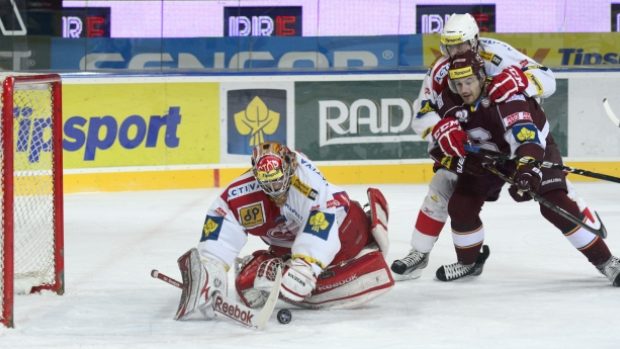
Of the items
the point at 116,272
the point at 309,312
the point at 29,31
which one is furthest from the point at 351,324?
the point at 29,31

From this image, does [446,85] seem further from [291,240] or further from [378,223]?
[291,240]

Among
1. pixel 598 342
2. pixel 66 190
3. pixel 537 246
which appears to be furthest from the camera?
pixel 66 190

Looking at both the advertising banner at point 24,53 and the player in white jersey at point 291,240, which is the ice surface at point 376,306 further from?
the advertising banner at point 24,53

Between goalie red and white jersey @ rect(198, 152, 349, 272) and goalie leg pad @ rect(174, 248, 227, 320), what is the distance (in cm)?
7

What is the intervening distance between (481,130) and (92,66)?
12.6 feet

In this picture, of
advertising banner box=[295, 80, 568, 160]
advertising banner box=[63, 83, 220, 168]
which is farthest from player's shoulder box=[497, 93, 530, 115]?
advertising banner box=[63, 83, 220, 168]

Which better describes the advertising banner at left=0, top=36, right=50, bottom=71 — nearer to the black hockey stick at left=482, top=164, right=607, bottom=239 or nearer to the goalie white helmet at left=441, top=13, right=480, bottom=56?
the goalie white helmet at left=441, top=13, right=480, bottom=56

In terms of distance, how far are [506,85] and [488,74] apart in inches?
11.1

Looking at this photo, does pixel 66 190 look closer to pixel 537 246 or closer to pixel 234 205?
pixel 537 246

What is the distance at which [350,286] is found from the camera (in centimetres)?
455

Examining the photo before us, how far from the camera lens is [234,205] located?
4.41 metres

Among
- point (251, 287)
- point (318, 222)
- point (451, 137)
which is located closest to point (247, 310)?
point (251, 287)

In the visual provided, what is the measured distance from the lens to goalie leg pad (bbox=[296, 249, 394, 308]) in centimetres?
A: 454

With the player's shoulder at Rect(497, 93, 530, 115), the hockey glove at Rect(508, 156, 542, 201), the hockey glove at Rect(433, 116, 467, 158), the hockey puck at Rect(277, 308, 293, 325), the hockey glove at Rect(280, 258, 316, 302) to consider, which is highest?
the player's shoulder at Rect(497, 93, 530, 115)
